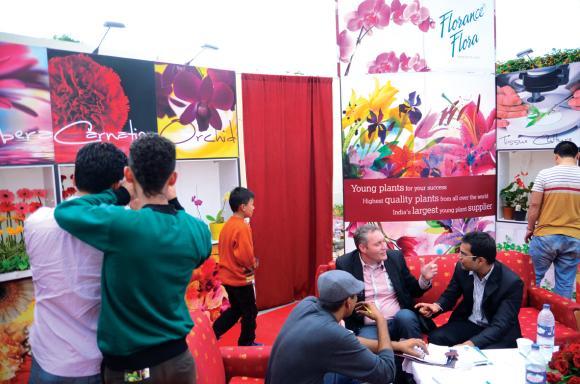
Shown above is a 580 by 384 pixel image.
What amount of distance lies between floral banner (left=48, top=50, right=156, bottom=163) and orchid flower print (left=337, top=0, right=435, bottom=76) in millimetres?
1835

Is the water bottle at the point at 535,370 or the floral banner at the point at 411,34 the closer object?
the water bottle at the point at 535,370

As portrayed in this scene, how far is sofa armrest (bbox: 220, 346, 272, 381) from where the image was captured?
2354 mm

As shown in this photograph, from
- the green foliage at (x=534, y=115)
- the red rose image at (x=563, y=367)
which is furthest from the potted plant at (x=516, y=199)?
the red rose image at (x=563, y=367)

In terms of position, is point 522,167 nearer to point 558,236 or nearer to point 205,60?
point 558,236

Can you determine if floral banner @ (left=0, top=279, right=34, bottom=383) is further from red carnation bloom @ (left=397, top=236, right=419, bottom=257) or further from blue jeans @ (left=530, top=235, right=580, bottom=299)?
blue jeans @ (left=530, top=235, right=580, bottom=299)

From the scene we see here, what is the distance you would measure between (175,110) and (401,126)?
6.90 ft

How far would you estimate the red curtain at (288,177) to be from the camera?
173 inches

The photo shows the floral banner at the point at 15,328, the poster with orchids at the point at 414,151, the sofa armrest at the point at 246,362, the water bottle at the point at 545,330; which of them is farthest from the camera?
the poster with orchids at the point at 414,151

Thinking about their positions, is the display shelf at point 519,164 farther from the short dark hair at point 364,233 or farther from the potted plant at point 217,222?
the potted plant at point 217,222

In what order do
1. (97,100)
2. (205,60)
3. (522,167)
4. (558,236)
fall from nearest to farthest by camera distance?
1. (97,100)
2. (558,236)
3. (205,60)
4. (522,167)

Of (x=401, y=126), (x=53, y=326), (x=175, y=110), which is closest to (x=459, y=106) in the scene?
(x=401, y=126)

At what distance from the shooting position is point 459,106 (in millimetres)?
4238

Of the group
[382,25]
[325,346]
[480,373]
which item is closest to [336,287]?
[325,346]

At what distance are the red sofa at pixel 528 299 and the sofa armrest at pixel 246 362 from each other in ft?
4.16
